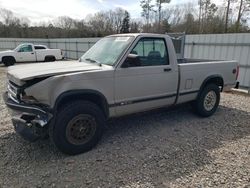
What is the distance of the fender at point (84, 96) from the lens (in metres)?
3.10

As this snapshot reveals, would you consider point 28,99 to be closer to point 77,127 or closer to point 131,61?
point 77,127

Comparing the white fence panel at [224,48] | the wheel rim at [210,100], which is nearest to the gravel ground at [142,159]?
the wheel rim at [210,100]

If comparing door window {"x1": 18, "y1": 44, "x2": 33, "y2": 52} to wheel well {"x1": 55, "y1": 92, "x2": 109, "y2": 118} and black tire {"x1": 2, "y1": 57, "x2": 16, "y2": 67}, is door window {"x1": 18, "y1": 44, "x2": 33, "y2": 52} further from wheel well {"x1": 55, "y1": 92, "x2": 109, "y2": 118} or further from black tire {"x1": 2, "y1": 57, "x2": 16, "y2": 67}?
wheel well {"x1": 55, "y1": 92, "x2": 109, "y2": 118}

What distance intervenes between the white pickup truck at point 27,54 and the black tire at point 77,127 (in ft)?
52.9

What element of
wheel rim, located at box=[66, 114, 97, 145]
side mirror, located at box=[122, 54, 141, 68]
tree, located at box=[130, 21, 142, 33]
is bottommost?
wheel rim, located at box=[66, 114, 97, 145]

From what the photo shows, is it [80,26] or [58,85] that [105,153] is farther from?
[80,26]

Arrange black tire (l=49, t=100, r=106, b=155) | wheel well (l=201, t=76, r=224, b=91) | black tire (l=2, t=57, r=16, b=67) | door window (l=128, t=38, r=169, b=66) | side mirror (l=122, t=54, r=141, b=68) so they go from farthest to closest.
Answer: black tire (l=2, t=57, r=16, b=67) → wheel well (l=201, t=76, r=224, b=91) → door window (l=128, t=38, r=169, b=66) → side mirror (l=122, t=54, r=141, b=68) → black tire (l=49, t=100, r=106, b=155)

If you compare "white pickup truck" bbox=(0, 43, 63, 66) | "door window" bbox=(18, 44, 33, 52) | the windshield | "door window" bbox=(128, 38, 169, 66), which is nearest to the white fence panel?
"door window" bbox=(128, 38, 169, 66)

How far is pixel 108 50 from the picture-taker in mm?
4090

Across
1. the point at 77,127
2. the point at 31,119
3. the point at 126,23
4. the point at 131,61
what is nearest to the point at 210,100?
the point at 131,61

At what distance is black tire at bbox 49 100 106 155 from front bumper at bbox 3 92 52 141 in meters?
0.16

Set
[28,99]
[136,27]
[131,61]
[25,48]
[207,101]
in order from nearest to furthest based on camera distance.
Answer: [28,99], [131,61], [207,101], [25,48], [136,27]

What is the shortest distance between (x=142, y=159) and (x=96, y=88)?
53.7 inches

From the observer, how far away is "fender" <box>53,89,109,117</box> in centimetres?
310
